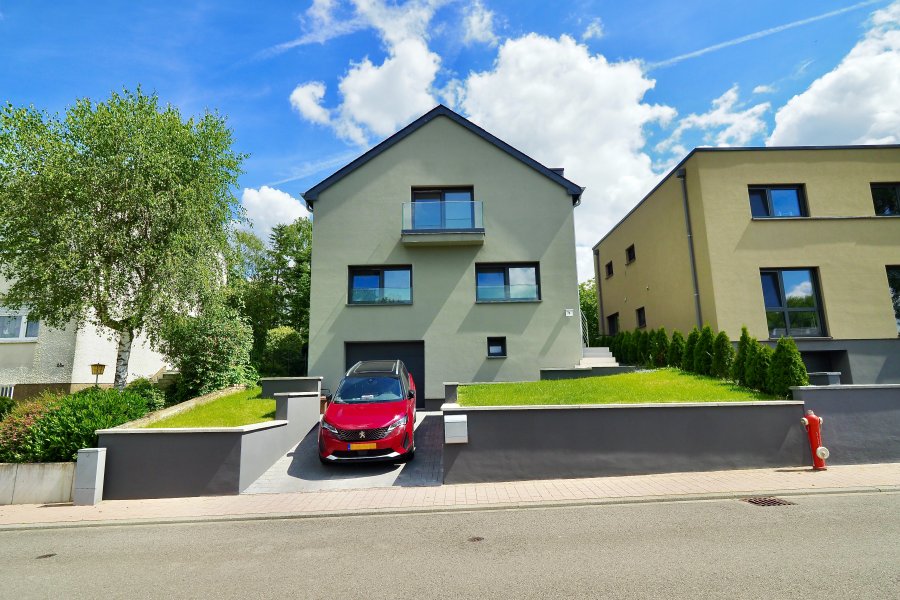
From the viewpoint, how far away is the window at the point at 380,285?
16.3 meters

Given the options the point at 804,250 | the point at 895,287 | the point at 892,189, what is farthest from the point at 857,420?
the point at 892,189

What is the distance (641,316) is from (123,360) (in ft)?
64.9

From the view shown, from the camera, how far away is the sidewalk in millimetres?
7070

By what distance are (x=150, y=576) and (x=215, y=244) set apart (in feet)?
35.1

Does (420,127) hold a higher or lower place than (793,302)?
higher

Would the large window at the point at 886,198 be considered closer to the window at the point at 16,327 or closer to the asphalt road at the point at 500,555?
the asphalt road at the point at 500,555

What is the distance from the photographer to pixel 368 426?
8.88 metres

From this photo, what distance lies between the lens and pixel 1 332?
16.9 meters

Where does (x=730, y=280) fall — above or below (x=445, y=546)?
above

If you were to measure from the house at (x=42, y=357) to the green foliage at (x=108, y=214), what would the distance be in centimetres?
413

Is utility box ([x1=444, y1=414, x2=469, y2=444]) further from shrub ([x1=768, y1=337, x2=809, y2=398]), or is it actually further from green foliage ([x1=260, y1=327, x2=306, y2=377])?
green foliage ([x1=260, y1=327, x2=306, y2=377])

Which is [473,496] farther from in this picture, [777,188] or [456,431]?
[777,188]

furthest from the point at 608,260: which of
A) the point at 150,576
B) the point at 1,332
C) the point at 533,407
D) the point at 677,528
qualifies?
the point at 1,332

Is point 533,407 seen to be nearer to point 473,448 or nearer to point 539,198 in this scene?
point 473,448
